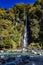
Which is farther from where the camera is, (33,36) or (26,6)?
(26,6)

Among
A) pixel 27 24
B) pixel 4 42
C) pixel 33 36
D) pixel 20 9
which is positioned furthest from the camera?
pixel 20 9

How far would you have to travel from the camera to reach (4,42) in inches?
1786

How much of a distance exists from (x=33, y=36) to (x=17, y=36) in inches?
142

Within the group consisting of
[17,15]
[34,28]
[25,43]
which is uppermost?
[17,15]

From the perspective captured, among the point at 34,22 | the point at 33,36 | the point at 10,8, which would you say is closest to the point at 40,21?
the point at 34,22

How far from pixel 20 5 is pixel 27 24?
262 inches

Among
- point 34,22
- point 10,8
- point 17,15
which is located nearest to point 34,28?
point 34,22

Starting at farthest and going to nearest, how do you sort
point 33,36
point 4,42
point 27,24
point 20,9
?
point 20,9 → point 27,24 → point 33,36 → point 4,42

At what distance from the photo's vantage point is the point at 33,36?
49.5 metres

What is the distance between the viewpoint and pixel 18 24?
175 ft

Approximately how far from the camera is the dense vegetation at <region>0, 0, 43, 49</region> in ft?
153

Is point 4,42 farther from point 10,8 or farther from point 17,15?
point 10,8

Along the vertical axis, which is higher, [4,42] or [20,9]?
[20,9]

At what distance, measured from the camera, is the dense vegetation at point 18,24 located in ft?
153
